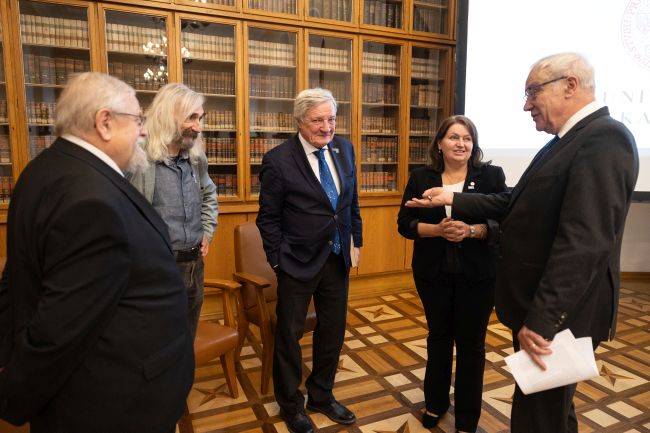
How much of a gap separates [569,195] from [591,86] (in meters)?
0.37

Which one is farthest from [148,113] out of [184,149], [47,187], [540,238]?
[540,238]

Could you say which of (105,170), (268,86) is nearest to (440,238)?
(105,170)

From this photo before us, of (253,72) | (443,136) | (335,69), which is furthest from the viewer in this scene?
(335,69)

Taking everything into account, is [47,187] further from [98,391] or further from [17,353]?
[98,391]

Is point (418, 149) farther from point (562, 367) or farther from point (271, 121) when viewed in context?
point (562, 367)

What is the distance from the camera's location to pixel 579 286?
124 cm

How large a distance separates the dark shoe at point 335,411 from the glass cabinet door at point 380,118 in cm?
240

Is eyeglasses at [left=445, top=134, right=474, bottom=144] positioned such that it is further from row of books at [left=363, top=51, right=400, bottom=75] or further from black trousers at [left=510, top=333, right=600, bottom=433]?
row of books at [left=363, top=51, right=400, bottom=75]

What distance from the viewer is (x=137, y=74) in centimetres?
353

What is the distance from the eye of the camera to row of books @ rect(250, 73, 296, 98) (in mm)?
3875

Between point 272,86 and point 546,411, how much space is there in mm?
3310

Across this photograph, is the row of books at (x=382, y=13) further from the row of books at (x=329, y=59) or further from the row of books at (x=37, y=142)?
the row of books at (x=37, y=142)

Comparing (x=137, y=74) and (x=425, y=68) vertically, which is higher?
(x=425, y=68)

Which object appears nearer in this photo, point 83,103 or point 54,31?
point 83,103
